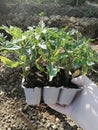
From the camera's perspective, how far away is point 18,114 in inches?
93.0

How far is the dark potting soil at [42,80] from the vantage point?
1.78m

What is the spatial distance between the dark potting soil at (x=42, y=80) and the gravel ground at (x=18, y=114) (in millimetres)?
634

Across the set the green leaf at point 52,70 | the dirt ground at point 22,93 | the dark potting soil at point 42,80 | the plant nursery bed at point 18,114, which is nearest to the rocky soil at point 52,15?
the dirt ground at point 22,93

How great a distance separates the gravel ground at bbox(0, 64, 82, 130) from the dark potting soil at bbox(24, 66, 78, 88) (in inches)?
25.0

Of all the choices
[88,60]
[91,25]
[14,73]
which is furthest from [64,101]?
[91,25]

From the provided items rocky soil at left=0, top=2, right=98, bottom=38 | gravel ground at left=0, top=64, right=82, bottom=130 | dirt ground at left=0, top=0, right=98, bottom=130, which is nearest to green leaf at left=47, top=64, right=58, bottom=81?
dirt ground at left=0, top=0, right=98, bottom=130

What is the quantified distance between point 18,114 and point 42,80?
2.15ft

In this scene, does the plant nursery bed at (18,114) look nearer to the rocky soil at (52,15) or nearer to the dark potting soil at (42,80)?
the dark potting soil at (42,80)

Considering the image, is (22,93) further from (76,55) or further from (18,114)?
(76,55)

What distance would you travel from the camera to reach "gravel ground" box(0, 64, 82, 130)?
2.36m

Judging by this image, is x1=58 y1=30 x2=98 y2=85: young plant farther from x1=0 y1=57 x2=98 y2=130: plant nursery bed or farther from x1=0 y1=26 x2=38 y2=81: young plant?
x1=0 y1=57 x2=98 y2=130: plant nursery bed

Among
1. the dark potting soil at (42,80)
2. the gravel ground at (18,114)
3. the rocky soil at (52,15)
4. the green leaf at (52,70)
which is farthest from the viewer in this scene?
the rocky soil at (52,15)

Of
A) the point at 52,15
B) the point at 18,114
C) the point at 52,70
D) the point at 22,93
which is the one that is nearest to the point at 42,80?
the point at 52,70

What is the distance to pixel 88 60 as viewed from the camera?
167 centimetres
